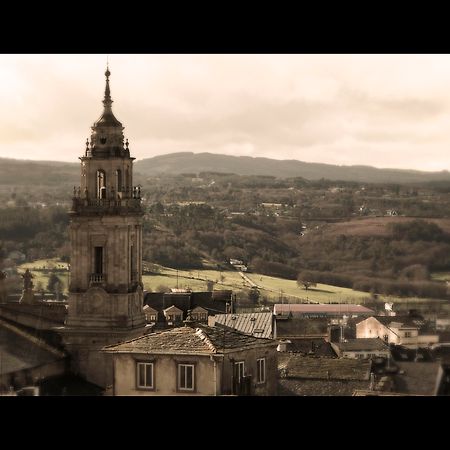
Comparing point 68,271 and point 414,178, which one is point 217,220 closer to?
point 68,271

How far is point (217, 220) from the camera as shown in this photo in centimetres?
2706

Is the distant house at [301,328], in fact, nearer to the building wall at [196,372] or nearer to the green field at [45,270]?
the green field at [45,270]

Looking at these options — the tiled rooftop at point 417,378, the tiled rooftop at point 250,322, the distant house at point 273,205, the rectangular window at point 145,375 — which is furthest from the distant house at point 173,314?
the rectangular window at point 145,375

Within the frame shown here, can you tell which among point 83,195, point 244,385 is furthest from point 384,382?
point 83,195

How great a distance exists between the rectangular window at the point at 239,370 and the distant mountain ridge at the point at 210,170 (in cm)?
322

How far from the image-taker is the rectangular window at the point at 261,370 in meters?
17.1

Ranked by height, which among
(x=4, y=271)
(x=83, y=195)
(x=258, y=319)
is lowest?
(x=258, y=319)

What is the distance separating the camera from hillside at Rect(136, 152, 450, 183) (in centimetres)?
1684

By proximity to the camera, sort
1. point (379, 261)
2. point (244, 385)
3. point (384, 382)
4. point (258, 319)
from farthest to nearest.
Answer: point (258, 319) < point (384, 382) < point (379, 261) < point (244, 385)

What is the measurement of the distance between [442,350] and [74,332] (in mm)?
8639

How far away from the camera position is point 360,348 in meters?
33.9

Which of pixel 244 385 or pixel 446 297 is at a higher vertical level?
pixel 446 297

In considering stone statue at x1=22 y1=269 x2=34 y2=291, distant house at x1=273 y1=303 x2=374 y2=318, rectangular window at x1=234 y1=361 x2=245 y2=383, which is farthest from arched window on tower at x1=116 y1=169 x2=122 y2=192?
rectangular window at x1=234 y1=361 x2=245 y2=383

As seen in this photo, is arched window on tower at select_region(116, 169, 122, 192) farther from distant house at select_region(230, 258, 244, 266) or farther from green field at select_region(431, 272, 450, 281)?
green field at select_region(431, 272, 450, 281)
